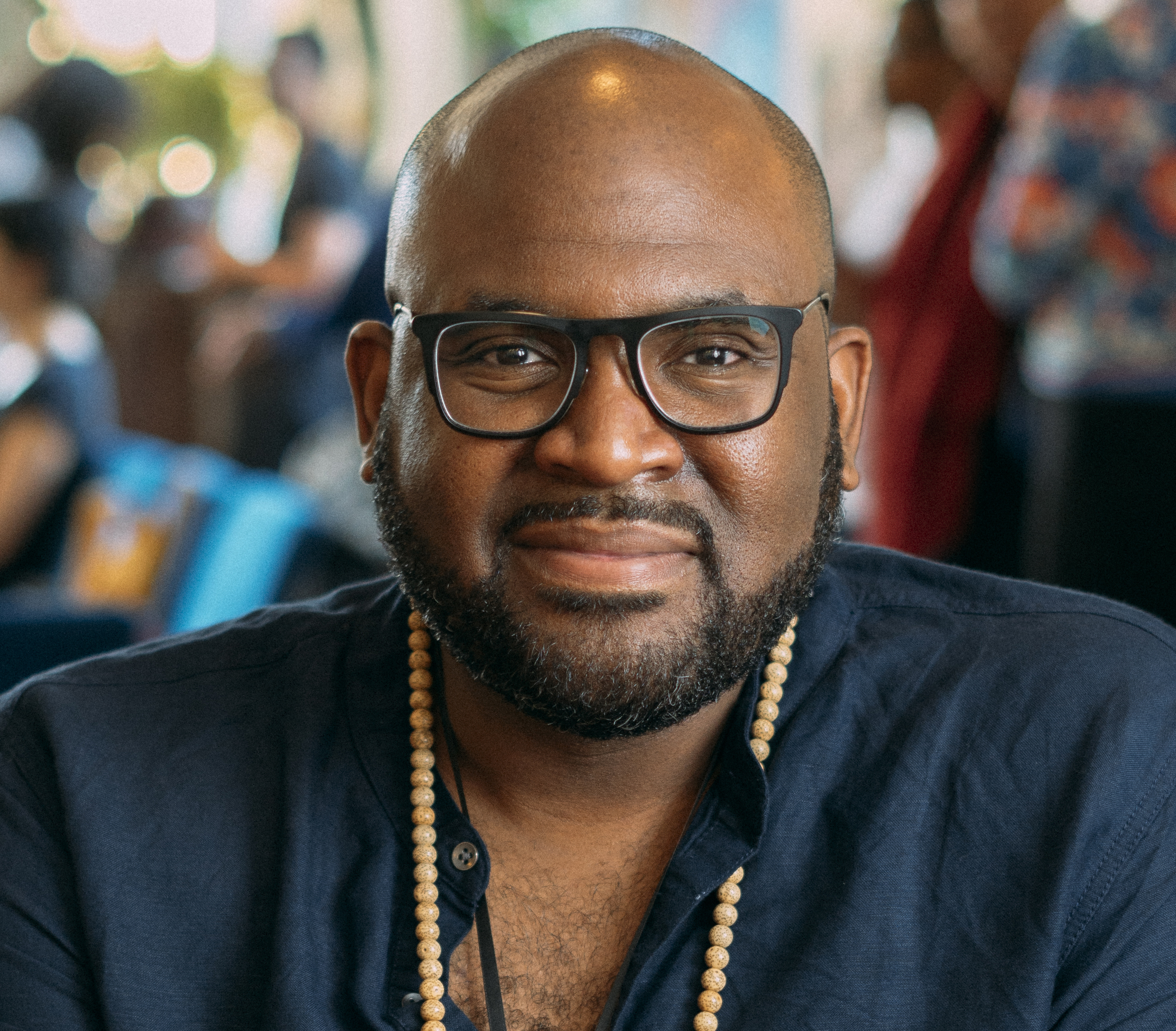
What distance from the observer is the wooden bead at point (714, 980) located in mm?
1336

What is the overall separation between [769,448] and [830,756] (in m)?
0.33

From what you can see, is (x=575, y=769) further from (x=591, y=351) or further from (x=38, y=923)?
(x=38, y=923)

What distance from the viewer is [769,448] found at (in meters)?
1.40

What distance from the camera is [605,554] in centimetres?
133

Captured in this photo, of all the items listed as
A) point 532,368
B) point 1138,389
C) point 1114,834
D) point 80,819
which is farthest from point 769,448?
point 1138,389

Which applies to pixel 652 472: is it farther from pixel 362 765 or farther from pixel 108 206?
pixel 108 206

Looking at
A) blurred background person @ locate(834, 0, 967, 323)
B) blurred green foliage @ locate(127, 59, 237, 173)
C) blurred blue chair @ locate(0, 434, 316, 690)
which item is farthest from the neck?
blurred green foliage @ locate(127, 59, 237, 173)

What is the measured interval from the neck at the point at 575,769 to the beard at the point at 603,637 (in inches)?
2.8

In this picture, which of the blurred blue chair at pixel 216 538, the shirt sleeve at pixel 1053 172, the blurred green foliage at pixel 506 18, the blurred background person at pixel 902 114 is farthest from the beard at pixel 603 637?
the blurred green foliage at pixel 506 18

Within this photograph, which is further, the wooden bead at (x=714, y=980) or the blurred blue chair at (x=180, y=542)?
the blurred blue chair at (x=180, y=542)

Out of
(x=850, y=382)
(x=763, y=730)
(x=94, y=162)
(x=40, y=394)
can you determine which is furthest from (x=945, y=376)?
(x=94, y=162)

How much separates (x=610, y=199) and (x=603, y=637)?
429mm

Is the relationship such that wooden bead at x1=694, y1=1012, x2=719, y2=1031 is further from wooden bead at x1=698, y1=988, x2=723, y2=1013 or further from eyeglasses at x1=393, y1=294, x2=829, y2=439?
eyeglasses at x1=393, y1=294, x2=829, y2=439

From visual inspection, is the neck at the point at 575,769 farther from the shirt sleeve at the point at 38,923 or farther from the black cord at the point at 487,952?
the shirt sleeve at the point at 38,923
